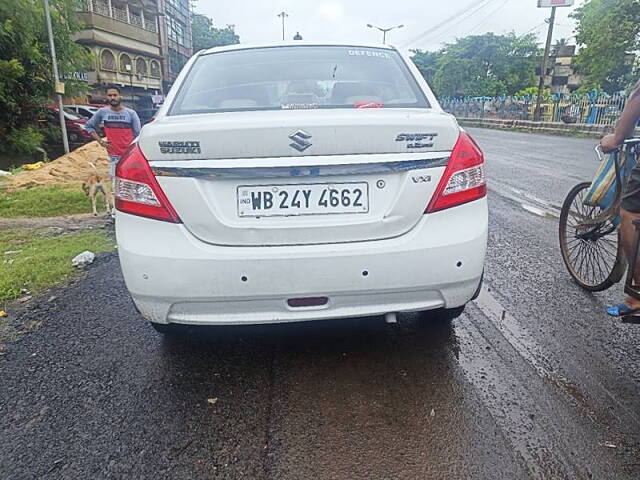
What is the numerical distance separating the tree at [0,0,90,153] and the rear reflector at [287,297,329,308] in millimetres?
16470

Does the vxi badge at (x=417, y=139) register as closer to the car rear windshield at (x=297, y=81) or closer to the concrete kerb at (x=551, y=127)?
the car rear windshield at (x=297, y=81)

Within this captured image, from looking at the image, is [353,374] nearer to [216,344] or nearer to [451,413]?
[451,413]

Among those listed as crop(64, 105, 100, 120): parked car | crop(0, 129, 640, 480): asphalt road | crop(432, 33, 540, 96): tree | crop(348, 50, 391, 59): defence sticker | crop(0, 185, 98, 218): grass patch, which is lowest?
crop(0, 185, 98, 218): grass patch

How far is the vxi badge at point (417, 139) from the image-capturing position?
2148 millimetres

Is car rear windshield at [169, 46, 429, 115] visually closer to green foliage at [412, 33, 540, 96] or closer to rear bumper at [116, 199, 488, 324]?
rear bumper at [116, 199, 488, 324]

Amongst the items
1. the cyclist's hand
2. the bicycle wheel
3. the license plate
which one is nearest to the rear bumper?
the license plate

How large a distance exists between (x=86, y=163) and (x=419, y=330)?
11.8 metres

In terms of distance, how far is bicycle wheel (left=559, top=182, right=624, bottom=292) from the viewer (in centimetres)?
351

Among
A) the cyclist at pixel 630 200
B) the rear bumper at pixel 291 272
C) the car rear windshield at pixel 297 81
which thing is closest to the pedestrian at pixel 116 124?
the car rear windshield at pixel 297 81

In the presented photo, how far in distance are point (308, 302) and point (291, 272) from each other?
19cm

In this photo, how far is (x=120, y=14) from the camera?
3878 cm

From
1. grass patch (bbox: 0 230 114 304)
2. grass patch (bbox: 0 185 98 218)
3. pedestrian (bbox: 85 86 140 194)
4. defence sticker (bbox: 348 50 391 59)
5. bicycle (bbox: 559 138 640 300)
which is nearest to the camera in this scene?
bicycle (bbox: 559 138 640 300)

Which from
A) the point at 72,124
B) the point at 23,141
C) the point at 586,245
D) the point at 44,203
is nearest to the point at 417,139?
the point at 586,245

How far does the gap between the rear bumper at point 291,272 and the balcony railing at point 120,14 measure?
34066mm
